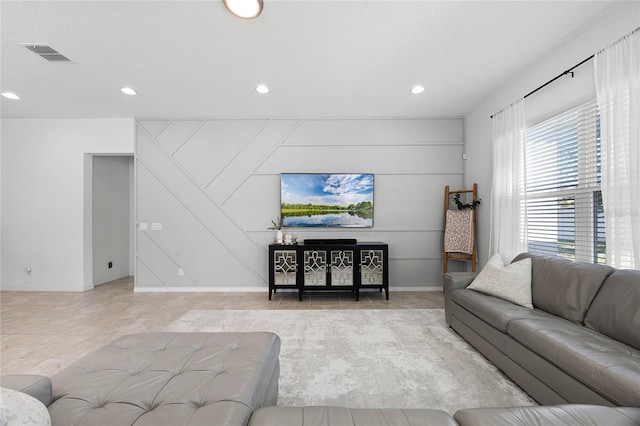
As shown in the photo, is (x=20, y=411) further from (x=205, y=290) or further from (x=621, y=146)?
(x=205, y=290)

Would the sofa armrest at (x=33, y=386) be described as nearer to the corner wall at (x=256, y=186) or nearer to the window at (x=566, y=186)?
the corner wall at (x=256, y=186)

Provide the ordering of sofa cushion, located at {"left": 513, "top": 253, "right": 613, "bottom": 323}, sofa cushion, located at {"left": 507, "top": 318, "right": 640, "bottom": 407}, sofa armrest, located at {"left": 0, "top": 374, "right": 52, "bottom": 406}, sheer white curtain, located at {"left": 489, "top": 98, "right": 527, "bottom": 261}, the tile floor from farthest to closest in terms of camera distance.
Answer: sheer white curtain, located at {"left": 489, "top": 98, "right": 527, "bottom": 261}, the tile floor, sofa cushion, located at {"left": 513, "top": 253, "right": 613, "bottom": 323}, sofa cushion, located at {"left": 507, "top": 318, "right": 640, "bottom": 407}, sofa armrest, located at {"left": 0, "top": 374, "right": 52, "bottom": 406}

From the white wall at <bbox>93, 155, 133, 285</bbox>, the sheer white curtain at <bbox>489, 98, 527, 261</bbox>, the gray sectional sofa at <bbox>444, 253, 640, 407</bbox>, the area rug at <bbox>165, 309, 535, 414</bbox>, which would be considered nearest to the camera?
the gray sectional sofa at <bbox>444, 253, 640, 407</bbox>

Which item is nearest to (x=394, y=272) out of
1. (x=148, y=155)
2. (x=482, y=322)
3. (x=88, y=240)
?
(x=482, y=322)

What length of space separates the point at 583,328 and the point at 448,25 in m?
2.45

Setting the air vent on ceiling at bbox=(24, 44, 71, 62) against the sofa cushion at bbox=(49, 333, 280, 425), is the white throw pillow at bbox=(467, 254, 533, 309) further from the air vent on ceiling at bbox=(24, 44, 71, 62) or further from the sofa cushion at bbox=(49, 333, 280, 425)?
the air vent on ceiling at bbox=(24, 44, 71, 62)

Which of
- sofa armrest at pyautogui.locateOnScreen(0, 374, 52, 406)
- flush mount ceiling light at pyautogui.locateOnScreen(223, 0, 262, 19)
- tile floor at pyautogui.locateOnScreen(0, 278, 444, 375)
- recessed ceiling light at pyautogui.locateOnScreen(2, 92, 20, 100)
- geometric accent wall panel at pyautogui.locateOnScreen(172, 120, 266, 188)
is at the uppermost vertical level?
recessed ceiling light at pyautogui.locateOnScreen(2, 92, 20, 100)

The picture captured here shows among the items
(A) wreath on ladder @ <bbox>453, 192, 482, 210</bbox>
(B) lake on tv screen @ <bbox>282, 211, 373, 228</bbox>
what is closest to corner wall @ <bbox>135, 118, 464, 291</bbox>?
(B) lake on tv screen @ <bbox>282, 211, 373, 228</bbox>

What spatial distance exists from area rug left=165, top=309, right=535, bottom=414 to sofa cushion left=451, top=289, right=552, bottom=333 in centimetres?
35

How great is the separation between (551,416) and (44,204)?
6399 mm

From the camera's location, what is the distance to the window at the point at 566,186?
237cm

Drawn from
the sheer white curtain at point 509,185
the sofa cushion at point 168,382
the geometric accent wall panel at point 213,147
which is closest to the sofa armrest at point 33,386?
the sofa cushion at point 168,382

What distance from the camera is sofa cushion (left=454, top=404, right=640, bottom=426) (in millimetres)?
945

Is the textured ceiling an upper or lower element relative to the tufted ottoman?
upper
